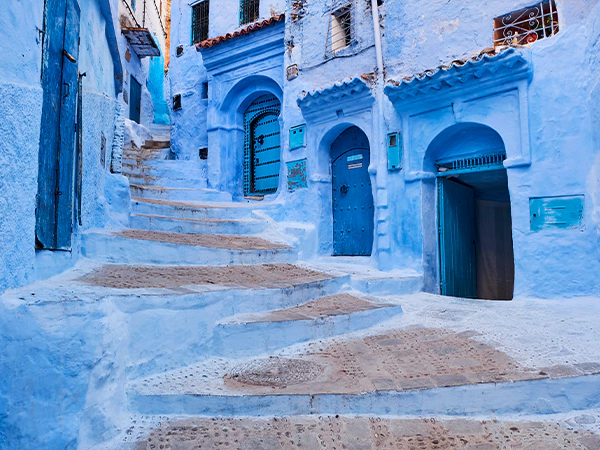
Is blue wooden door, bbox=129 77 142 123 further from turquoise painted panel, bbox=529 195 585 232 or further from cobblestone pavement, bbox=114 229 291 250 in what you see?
turquoise painted panel, bbox=529 195 585 232

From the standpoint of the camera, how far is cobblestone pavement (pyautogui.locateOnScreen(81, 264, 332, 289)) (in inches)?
137

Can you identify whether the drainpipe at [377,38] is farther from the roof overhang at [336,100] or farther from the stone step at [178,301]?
the stone step at [178,301]

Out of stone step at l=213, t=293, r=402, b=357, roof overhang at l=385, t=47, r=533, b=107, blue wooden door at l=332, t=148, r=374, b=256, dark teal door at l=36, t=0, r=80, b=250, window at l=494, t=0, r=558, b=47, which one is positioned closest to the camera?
dark teal door at l=36, t=0, r=80, b=250

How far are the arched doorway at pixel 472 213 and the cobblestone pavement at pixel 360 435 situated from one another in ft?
15.9

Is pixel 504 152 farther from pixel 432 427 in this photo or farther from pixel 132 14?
pixel 132 14

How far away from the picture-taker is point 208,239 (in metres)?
5.72

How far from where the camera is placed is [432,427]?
2.53 metres

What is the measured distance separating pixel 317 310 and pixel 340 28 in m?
6.39

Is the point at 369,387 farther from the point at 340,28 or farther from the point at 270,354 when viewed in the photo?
the point at 340,28

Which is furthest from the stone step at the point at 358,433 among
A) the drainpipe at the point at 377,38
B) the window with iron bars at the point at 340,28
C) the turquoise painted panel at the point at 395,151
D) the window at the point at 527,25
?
the window with iron bars at the point at 340,28

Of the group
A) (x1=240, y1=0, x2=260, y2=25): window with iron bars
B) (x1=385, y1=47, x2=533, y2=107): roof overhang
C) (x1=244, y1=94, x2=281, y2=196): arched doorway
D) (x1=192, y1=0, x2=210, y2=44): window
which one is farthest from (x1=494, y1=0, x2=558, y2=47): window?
(x1=192, y1=0, x2=210, y2=44): window

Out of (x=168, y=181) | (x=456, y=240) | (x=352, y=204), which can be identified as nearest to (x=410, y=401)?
(x=456, y=240)

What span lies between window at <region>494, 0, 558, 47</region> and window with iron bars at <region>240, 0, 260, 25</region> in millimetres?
5898

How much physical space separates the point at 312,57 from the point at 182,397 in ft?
24.8
